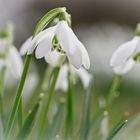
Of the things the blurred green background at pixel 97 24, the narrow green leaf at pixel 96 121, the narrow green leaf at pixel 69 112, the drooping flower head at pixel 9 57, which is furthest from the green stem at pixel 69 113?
the blurred green background at pixel 97 24

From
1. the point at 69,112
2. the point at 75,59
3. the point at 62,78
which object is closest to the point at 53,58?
the point at 69,112

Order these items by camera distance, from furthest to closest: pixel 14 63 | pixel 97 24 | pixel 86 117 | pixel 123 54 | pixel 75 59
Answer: pixel 97 24
pixel 14 63
pixel 86 117
pixel 123 54
pixel 75 59

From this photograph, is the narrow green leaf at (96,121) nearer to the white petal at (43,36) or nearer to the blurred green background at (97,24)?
the white petal at (43,36)

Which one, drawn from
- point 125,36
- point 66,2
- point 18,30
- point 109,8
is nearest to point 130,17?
point 109,8

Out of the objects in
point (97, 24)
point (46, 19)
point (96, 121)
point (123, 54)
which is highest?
point (97, 24)

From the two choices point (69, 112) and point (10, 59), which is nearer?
point (69, 112)

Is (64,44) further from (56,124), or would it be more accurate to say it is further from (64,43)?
(56,124)

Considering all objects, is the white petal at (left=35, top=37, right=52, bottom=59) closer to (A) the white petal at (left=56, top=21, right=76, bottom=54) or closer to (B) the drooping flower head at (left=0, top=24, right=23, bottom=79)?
(A) the white petal at (left=56, top=21, right=76, bottom=54)

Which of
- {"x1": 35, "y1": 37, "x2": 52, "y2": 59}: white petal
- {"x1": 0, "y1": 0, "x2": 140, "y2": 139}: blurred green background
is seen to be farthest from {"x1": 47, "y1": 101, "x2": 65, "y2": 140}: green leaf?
{"x1": 0, "y1": 0, "x2": 140, "y2": 139}: blurred green background

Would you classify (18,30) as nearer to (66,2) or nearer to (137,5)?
(66,2)
